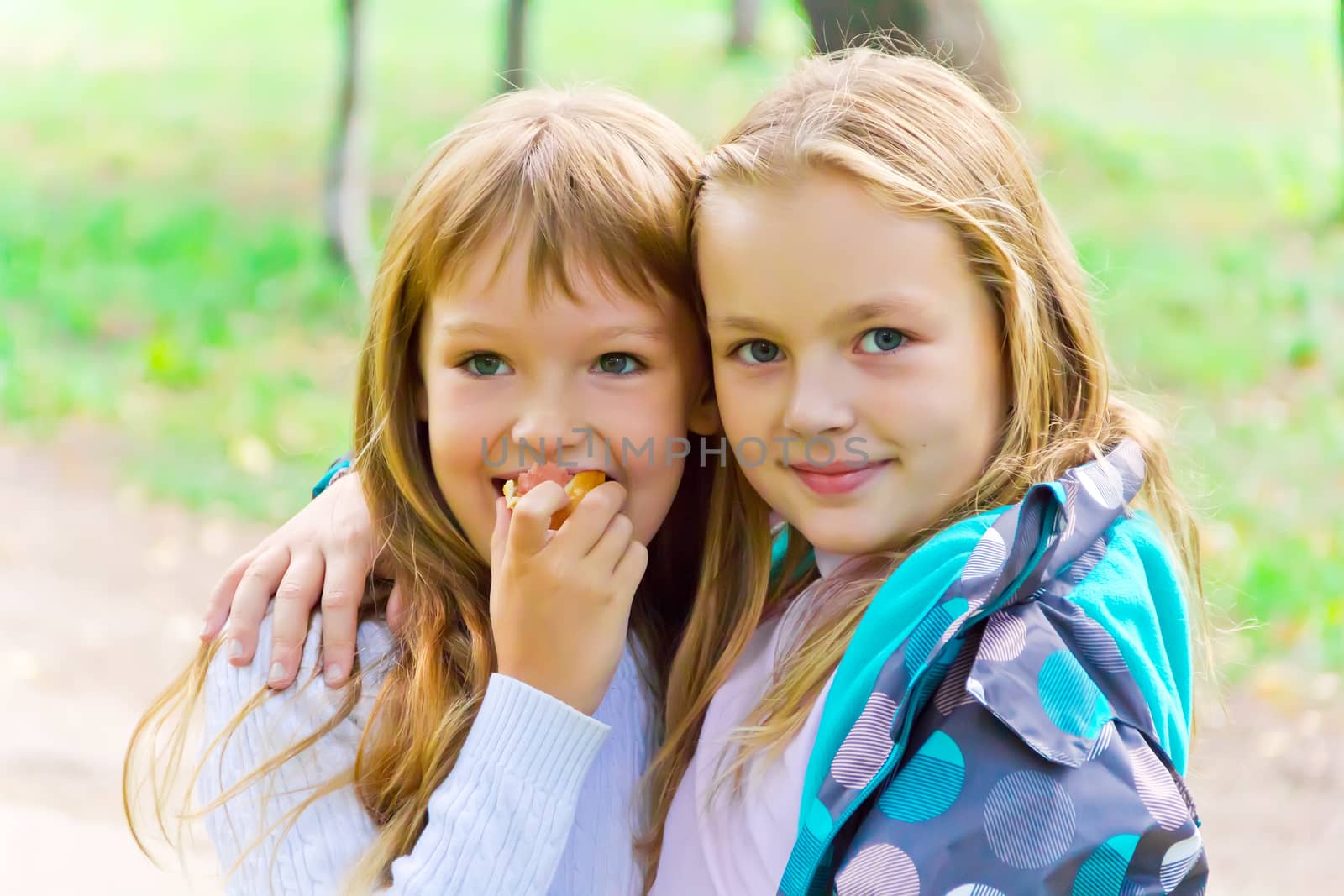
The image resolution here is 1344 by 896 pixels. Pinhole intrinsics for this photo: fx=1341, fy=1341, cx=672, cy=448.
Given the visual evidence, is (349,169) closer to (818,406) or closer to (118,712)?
(118,712)

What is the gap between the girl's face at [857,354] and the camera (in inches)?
62.1

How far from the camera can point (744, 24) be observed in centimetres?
1092

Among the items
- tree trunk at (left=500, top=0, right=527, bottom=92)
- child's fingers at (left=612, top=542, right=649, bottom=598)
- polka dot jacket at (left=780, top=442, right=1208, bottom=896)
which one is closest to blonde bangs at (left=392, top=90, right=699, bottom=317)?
child's fingers at (left=612, top=542, right=649, bottom=598)

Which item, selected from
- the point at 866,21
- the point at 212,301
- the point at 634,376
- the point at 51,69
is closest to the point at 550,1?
the point at 51,69

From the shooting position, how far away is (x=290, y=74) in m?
11.0

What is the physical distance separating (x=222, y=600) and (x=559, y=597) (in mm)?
505

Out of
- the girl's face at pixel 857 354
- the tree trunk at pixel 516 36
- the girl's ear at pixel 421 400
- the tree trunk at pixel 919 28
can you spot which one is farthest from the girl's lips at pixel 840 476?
the tree trunk at pixel 516 36

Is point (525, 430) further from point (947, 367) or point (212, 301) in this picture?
point (212, 301)

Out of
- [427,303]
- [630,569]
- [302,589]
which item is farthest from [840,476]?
[302,589]

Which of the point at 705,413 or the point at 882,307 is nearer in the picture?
the point at 882,307

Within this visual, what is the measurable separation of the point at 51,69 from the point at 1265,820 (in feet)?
35.9

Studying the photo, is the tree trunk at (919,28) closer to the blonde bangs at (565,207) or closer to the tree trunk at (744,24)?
the blonde bangs at (565,207)

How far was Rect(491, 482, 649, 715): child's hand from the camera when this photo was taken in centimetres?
168

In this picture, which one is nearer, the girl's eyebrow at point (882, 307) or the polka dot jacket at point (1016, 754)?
the polka dot jacket at point (1016, 754)
